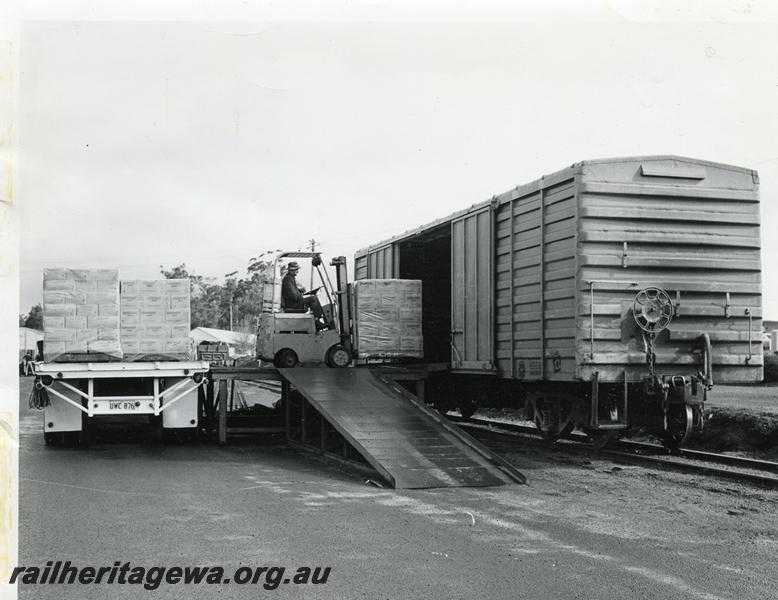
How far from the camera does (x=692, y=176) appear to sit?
10961mm

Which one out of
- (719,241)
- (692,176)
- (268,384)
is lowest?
(268,384)

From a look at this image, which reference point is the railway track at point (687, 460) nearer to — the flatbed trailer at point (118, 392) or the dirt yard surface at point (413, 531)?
the dirt yard surface at point (413, 531)

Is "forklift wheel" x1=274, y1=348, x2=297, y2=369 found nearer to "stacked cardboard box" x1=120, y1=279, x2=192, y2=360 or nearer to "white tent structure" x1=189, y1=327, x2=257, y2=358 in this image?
"stacked cardboard box" x1=120, y1=279, x2=192, y2=360

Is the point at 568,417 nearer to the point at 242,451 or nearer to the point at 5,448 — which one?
the point at 242,451

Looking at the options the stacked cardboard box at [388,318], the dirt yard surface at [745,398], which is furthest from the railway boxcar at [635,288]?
the dirt yard surface at [745,398]

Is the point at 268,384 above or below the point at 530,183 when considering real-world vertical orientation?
below

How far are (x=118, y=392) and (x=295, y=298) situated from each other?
13.6 feet

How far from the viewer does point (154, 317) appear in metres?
11.9

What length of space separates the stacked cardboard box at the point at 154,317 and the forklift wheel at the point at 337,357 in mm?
3801

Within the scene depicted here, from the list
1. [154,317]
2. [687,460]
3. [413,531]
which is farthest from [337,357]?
[413,531]

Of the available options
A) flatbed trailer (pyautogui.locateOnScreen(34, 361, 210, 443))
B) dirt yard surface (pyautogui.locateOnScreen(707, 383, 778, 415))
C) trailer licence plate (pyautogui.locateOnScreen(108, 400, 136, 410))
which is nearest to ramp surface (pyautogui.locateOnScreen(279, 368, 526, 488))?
flatbed trailer (pyautogui.locateOnScreen(34, 361, 210, 443))

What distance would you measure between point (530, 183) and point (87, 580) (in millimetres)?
8393

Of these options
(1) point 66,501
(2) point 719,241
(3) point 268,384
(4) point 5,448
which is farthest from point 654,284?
(3) point 268,384

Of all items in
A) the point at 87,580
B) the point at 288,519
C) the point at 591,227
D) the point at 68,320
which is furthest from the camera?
the point at 68,320
